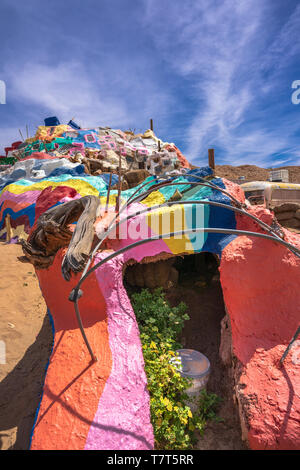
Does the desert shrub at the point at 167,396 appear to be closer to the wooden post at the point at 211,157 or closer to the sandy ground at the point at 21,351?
the sandy ground at the point at 21,351

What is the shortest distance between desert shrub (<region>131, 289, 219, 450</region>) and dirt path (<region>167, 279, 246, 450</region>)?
0.14 metres

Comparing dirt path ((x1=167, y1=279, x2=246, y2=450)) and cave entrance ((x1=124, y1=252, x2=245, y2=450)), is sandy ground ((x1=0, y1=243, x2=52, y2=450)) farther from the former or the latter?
dirt path ((x1=167, y1=279, x2=246, y2=450))

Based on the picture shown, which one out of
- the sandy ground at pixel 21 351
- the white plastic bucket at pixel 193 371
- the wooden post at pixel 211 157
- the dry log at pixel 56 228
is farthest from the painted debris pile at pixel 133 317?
the wooden post at pixel 211 157

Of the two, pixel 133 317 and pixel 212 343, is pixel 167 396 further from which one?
pixel 212 343

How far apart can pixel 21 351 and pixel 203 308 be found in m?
3.60

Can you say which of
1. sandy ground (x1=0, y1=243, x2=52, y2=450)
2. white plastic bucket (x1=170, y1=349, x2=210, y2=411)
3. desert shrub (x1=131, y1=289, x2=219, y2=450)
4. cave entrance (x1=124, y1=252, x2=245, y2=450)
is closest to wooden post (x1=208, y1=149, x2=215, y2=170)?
cave entrance (x1=124, y1=252, x2=245, y2=450)

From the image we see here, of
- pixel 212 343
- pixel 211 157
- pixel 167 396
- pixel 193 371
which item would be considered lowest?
pixel 167 396

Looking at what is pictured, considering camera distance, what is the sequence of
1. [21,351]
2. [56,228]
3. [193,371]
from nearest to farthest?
[193,371] → [56,228] → [21,351]

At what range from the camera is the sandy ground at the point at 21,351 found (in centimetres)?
316

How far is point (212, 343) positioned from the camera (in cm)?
423

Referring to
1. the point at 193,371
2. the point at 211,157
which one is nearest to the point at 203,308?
the point at 193,371

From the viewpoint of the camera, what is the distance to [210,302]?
16.8 ft

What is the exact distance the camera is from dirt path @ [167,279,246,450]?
9.16 ft
